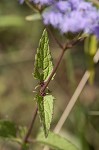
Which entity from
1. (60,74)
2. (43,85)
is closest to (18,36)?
(60,74)

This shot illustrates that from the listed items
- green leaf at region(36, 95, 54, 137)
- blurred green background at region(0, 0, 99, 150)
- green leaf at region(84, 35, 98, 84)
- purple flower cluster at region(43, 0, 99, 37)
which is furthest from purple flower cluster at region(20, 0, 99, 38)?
blurred green background at region(0, 0, 99, 150)

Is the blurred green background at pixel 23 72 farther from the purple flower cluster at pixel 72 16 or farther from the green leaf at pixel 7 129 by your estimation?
the purple flower cluster at pixel 72 16

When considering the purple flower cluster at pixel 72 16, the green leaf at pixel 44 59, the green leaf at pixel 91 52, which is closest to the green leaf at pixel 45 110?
the green leaf at pixel 44 59

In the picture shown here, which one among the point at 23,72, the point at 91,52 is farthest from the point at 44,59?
the point at 23,72

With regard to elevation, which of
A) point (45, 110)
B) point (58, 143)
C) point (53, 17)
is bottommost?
point (58, 143)

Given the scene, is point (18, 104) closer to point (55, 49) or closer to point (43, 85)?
point (55, 49)

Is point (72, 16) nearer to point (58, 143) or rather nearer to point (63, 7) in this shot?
point (63, 7)
